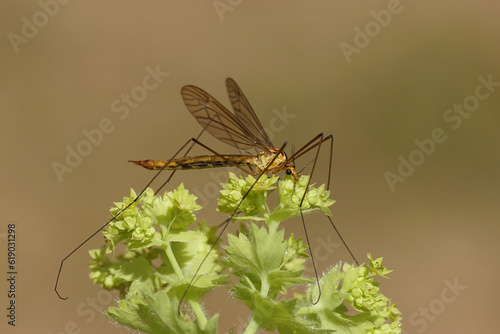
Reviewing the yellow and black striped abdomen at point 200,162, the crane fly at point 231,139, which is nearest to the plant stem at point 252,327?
the crane fly at point 231,139

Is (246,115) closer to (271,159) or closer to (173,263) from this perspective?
(271,159)

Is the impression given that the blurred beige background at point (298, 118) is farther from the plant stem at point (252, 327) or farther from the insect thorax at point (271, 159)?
the plant stem at point (252, 327)

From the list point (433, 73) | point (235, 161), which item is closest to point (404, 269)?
point (433, 73)

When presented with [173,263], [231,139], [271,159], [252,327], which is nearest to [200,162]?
[231,139]

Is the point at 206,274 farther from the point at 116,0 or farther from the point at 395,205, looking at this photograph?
the point at 116,0

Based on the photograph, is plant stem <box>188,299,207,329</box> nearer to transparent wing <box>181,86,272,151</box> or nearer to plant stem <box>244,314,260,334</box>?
plant stem <box>244,314,260,334</box>
